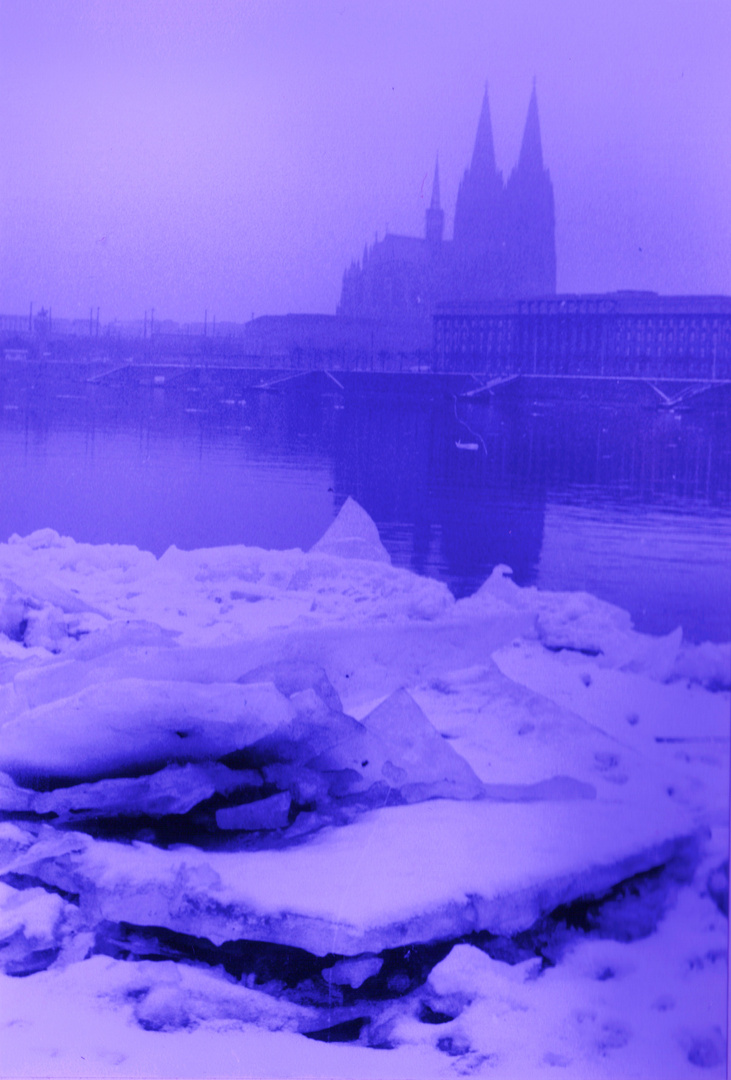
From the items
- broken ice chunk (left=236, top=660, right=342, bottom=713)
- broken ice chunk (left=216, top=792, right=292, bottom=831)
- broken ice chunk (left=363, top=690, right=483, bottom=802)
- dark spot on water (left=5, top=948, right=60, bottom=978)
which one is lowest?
dark spot on water (left=5, top=948, right=60, bottom=978)

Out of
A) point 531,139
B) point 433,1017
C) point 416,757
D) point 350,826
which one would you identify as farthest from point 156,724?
point 531,139

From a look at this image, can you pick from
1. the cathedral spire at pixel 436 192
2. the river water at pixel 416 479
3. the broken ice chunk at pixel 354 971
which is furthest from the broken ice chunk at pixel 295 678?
the cathedral spire at pixel 436 192

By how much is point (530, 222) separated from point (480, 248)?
0.48ft

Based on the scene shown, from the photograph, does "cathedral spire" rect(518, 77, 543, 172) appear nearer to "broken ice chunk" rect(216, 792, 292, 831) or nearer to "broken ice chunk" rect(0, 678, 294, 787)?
"broken ice chunk" rect(0, 678, 294, 787)

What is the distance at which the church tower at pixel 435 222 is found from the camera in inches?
103

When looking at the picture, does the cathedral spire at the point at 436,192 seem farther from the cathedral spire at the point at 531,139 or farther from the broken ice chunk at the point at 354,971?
the broken ice chunk at the point at 354,971

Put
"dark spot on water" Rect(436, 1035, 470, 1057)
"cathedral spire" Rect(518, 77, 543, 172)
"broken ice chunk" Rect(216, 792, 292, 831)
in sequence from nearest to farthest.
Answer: "dark spot on water" Rect(436, 1035, 470, 1057) < "broken ice chunk" Rect(216, 792, 292, 831) < "cathedral spire" Rect(518, 77, 543, 172)

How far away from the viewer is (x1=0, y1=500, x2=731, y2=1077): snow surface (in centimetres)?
224

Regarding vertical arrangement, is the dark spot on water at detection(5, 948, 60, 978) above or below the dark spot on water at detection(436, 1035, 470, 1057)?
above

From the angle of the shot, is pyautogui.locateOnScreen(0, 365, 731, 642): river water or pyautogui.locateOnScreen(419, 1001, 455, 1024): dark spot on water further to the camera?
pyautogui.locateOnScreen(0, 365, 731, 642): river water

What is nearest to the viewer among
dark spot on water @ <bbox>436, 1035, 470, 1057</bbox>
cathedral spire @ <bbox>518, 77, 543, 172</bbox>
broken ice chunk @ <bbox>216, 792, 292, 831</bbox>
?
dark spot on water @ <bbox>436, 1035, 470, 1057</bbox>

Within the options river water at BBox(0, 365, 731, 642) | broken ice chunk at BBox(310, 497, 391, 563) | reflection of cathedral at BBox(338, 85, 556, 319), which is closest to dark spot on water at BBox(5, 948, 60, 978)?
river water at BBox(0, 365, 731, 642)

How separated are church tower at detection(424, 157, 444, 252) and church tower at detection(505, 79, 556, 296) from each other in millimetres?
168

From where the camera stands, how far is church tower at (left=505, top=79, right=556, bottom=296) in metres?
2.54
